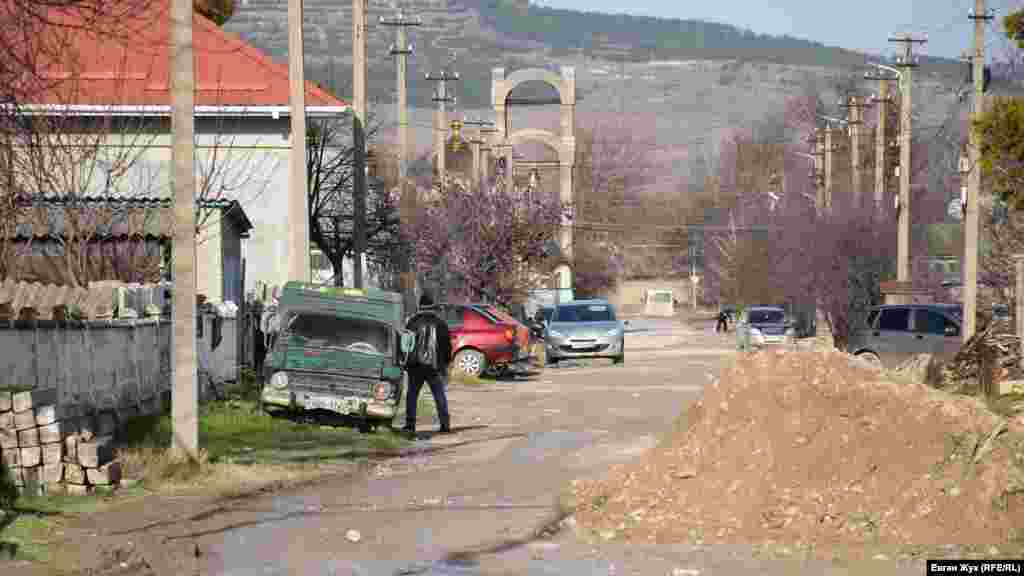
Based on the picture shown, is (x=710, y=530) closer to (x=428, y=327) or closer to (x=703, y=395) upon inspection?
(x=703, y=395)

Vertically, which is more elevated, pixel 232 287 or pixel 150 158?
pixel 150 158

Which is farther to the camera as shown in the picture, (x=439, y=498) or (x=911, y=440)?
(x=439, y=498)

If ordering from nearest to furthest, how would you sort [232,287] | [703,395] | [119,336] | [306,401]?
[703,395], [119,336], [306,401], [232,287]

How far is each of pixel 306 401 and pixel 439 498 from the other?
678 centimetres

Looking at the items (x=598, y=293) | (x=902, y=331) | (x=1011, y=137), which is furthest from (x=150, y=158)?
(x=598, y=293)

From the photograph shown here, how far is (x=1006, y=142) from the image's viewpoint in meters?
27.8

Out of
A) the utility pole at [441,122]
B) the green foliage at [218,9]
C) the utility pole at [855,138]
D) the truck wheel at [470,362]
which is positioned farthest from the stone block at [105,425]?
the utility pole at [855,138]

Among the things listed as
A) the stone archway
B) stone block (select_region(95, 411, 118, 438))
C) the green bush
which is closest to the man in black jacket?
stone block (select_region(95, 411, 118, 438))

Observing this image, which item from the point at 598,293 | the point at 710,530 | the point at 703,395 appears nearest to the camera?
the point at 710,530

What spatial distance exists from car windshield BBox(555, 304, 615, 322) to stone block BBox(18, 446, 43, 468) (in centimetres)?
3287

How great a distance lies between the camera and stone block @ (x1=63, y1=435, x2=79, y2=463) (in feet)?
47.8

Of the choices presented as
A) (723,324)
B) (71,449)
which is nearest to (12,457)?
(71,449)

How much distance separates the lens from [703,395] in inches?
590

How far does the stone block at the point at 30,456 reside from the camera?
14.2 m
